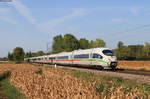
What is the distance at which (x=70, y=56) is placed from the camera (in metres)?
50.6

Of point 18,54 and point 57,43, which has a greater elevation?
point 57,43

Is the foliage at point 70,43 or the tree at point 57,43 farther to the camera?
the tree at point 57,43

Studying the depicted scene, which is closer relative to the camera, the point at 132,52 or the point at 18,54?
the point at 132,52

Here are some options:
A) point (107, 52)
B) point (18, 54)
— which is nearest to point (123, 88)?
point (107, 52)

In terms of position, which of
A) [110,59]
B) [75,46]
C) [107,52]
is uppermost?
[75,46]

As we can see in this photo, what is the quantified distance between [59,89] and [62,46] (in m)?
140

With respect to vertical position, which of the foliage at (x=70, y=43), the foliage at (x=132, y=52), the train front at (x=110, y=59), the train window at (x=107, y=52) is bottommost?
the train front at (x=110, y=59)

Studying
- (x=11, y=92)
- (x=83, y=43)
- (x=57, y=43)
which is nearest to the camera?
(x=11, y=92)

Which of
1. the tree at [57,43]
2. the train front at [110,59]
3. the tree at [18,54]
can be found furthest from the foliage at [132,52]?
the tree at [18,54]

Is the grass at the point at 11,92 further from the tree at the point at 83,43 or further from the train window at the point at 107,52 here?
the tree at the point at 83,43

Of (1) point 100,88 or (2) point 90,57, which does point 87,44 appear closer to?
(2) point 90,57

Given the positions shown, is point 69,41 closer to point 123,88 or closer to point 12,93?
point 12,93

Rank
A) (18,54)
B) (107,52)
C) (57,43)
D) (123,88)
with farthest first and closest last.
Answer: (57,43), (18,54), (107,52), (123,88)

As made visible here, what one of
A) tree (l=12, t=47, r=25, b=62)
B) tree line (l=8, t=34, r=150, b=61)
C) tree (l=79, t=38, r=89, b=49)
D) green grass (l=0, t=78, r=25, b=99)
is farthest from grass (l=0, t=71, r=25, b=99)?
tree (l=79, t=38, r=89, b=49)
